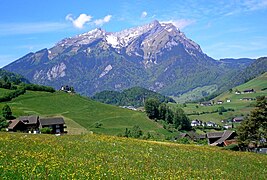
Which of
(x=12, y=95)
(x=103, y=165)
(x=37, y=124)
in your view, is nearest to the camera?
(x=103, y=165)

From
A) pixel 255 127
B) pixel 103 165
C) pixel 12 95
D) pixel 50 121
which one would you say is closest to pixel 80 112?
pixel 12 95

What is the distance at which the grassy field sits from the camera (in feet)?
484

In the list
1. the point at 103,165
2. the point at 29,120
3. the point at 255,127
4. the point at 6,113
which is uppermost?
the point at 6,113

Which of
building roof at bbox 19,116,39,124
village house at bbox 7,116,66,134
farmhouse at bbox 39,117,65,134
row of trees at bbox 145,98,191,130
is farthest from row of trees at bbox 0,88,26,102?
row of trees at bbox 145,98,191,130

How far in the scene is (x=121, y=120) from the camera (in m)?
168

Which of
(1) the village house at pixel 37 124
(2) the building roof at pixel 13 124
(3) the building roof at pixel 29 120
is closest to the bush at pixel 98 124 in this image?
(1) the village house at pixel 37 124

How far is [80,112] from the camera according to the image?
170750 mm

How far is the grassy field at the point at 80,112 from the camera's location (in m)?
148

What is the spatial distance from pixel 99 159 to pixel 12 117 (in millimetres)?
111258

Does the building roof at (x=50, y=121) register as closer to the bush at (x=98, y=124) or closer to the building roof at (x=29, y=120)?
the building roof at (x=29, y=120)

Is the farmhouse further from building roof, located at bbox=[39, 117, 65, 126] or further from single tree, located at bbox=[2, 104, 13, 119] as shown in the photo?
single tree, located at bbox=[2, 104, 13, 119]

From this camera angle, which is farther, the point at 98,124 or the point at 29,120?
the point at 98,124

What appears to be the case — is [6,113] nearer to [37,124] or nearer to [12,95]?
[37,124]

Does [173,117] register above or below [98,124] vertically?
above
